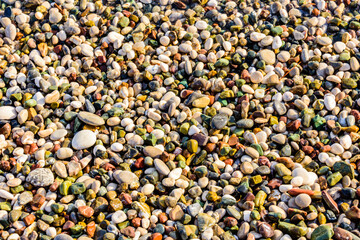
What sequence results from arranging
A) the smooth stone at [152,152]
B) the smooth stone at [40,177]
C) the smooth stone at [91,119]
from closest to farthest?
the smooth stone at [40,177] < the smooth stone at [152,152] < the smooth stone at [91,119]

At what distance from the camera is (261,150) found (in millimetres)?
1920

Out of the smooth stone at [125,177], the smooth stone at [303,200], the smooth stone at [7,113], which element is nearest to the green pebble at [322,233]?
the smooth stone at [303,200]

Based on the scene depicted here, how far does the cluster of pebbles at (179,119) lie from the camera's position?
1.66 m

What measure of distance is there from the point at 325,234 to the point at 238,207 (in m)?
0.37

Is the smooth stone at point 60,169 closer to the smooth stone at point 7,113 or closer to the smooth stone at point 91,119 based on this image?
the smooth stone at point 91,119

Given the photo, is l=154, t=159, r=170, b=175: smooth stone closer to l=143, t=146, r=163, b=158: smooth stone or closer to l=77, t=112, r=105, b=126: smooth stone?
l=143, t=146, r=163, b=158: smooth stone

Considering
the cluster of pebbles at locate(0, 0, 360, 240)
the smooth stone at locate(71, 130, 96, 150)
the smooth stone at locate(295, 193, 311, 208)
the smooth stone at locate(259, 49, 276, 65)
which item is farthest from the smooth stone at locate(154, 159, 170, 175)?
the smooth stone at locate(259, 49, 276, 65)

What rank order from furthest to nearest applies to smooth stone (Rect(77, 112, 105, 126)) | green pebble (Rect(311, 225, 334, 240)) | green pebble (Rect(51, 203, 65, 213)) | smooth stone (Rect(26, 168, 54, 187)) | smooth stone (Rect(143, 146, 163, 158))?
smooth stone (Rect(77, 112, 105, 126)) → smooth stone (Rect(143, 146, 163, 158)) → smooth stone (Rect(26, 168, 54, 187)) → green pebble (Rect(51, 203, 65, 213)) → green pebble (Rect(311, 225, 334, 240))

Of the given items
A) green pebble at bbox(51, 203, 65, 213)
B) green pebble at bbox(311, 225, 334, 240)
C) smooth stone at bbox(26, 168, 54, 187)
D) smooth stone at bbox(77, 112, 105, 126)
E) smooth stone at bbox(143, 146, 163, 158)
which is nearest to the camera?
green pebble at bbox(311, 225, 334, 240)

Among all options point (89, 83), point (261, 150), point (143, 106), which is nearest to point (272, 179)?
point (261, 150)

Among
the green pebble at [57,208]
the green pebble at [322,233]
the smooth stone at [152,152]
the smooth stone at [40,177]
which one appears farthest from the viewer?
the smooth stone at [152,152]

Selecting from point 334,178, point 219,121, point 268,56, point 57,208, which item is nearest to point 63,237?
point 57,208

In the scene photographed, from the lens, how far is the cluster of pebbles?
1.66 metres

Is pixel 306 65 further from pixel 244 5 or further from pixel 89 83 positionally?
pixel 89 83
